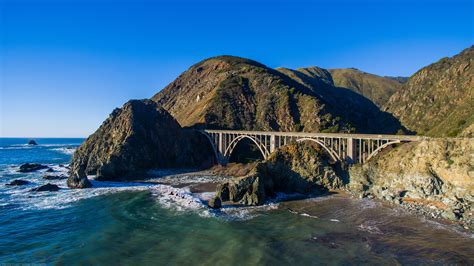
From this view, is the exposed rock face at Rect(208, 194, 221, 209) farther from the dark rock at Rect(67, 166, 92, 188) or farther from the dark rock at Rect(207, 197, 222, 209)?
the dark rock at Rect(67, 166, 92, 188)

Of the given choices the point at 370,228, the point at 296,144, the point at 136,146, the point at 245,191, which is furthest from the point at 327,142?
the point at 136,146

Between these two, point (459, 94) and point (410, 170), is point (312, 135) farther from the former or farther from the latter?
point (459, 94)

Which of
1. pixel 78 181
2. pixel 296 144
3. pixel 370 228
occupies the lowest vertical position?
pixel 370 228

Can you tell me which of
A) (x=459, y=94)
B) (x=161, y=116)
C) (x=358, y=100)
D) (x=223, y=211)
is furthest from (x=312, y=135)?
(x=358, y=100)

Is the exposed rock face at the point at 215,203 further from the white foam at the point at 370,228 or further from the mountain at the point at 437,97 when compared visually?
the mountain at the point at 437,97

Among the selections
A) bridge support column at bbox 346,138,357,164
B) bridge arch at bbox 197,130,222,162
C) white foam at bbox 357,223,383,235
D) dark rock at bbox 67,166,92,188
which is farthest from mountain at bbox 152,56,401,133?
white foam at bbox 357,223,383,235

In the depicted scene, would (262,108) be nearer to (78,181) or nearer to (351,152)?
(351,152)
